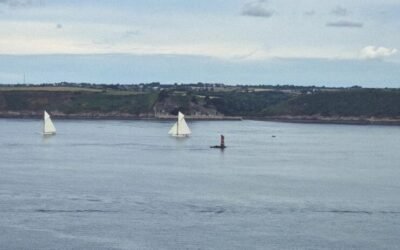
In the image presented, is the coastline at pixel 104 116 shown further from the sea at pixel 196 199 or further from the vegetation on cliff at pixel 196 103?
the sea at pixel 196 199

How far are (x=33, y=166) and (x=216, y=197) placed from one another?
16.7m

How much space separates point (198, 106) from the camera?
465 feet

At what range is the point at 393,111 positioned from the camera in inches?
5482

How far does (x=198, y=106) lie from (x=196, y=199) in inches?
4071

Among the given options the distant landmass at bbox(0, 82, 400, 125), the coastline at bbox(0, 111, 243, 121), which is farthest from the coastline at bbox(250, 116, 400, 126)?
the coastline at bbox(0, 111, 243, 121)

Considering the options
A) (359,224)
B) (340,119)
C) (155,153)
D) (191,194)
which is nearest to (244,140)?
(155,153)

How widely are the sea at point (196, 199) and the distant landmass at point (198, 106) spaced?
73.0 metres

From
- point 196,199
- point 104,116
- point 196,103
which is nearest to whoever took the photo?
point 196,199

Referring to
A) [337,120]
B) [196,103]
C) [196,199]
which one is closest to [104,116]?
[196,103]

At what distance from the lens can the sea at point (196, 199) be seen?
2986 centimetres

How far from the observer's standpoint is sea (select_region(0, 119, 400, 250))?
29.9 metres

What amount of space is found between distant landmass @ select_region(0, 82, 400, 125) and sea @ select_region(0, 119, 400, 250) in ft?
240

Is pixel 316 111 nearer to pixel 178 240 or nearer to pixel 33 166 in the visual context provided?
pixel 33 166

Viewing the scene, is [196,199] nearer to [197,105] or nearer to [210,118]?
[197,105]
